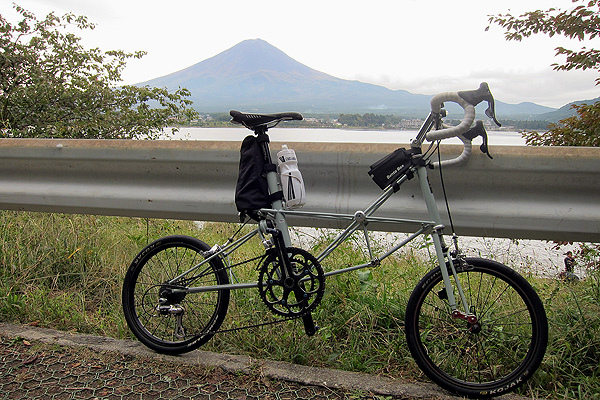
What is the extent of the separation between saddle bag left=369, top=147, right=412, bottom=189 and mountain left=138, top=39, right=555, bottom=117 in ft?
2.30

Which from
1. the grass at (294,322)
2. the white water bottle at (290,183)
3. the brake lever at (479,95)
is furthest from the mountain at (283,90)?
the grass at (294,322)

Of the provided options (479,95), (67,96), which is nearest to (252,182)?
(479,95)

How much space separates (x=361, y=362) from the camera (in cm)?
282

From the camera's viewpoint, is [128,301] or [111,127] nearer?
[128,301]

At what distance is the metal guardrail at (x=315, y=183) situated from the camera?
2928 millimetres

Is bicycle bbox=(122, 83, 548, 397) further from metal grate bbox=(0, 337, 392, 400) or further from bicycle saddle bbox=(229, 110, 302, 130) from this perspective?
metal grate bbox=(0, 337, 392, 400)

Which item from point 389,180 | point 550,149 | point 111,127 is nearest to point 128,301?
point 389,180

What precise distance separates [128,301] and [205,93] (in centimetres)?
221

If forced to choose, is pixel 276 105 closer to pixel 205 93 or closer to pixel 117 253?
pixel 205 93

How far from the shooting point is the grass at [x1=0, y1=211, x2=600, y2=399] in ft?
9.06

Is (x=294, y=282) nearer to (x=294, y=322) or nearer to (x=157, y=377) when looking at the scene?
(x=294, y=322)

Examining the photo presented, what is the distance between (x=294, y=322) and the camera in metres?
3.09

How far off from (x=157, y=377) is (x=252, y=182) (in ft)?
4.02

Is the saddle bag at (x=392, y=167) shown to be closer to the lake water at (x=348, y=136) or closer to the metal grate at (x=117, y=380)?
the lake water at (x=348, y=136)
